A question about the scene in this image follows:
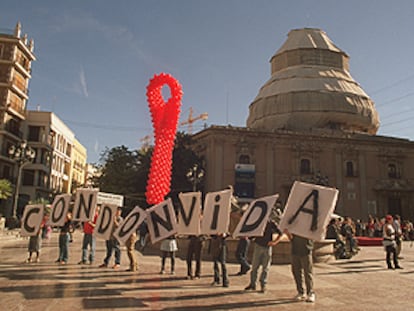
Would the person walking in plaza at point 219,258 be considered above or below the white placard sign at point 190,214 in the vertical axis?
below

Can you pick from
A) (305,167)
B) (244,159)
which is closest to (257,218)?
(244,159)

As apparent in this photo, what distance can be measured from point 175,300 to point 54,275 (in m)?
3.85

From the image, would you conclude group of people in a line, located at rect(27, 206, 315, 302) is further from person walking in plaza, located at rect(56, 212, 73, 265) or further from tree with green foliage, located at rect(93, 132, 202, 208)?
tree with green foliage, located at rect(93, 132, 202, 208)

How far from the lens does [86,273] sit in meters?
9.45

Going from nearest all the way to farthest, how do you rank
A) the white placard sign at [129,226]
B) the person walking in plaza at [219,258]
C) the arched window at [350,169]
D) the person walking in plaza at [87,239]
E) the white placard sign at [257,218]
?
the white placard sign at [257,218]
the person walking in plaza at [219,258]
the white placard sign at [129,226]
the person walking in plaza at [87,239]
the arched window at [350,169]

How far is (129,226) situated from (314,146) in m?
33.8

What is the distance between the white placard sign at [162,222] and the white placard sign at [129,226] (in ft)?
0.96

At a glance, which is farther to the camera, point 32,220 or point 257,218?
point 32,220

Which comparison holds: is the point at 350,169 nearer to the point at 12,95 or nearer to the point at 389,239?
the point at 389,239

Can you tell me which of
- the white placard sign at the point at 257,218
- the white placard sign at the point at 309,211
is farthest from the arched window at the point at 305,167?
the white placard sign at the point at 309,211

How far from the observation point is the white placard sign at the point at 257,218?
7.89 m

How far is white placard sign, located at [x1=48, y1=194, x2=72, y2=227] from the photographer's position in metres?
11.1

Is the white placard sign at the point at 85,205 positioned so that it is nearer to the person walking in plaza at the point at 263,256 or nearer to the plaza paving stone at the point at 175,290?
the plaza paving stone at the point at 175,290

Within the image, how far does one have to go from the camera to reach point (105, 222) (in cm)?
1051
